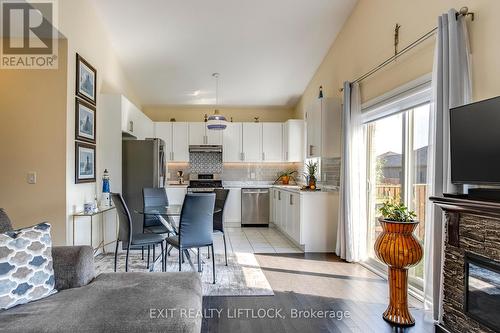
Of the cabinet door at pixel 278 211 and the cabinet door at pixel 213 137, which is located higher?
the cabinet door at pixel 213 137

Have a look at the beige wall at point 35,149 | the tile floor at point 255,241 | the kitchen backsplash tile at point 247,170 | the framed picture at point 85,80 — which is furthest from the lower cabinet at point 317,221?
the framed picture at point 85,80

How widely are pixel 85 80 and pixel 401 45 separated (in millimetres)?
3708

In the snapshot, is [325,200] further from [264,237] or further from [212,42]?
[212,42]

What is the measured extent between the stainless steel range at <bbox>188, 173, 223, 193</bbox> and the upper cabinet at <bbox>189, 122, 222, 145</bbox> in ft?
2.55

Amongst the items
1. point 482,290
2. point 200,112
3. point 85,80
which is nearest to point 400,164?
point 482,290

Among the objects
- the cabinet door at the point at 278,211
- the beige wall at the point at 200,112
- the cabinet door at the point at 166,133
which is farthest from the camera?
the beige wall at the point at 200,112

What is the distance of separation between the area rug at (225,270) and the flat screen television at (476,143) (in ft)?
6.39

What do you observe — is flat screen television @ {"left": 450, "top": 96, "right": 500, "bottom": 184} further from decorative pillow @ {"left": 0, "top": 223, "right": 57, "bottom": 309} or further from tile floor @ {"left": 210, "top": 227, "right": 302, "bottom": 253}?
tile floor @ {"left": 210, "top": 227, "right": 302, "bottom": 253}

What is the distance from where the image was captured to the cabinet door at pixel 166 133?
7.30 metres

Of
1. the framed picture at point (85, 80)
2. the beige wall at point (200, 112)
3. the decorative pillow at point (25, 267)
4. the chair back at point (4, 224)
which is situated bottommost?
the decorative pillow at point (25, 267)

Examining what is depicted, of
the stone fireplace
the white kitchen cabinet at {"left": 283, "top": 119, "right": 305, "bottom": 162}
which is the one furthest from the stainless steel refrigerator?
the stone fireplace

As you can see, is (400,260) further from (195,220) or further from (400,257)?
(195,220)

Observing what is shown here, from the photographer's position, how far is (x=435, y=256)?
2.38 m

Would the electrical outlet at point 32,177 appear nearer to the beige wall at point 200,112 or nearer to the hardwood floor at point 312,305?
the hardwood floor at point 312,305
